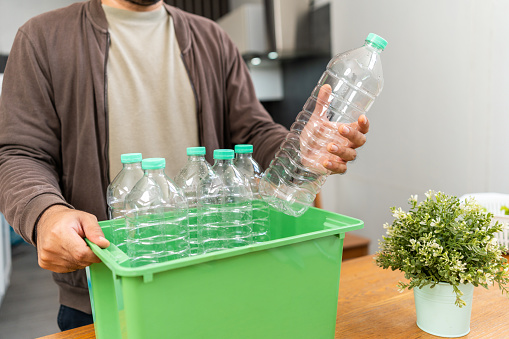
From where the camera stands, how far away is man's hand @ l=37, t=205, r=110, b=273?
0.69 metres

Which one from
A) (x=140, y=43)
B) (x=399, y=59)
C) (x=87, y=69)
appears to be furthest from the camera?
(x=399, y=59)

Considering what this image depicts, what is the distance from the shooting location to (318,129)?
98cm

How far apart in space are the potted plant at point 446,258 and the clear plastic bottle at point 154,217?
439mm

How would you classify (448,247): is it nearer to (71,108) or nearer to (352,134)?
(352,134)

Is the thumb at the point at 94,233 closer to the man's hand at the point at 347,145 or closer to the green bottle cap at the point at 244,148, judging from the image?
the green bottle cap at the point at 244,148

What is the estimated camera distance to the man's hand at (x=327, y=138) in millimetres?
872

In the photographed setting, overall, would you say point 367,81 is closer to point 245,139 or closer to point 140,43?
point 245,139

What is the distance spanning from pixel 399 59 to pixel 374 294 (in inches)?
77.4

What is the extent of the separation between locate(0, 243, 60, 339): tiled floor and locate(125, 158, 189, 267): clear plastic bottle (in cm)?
A: 219

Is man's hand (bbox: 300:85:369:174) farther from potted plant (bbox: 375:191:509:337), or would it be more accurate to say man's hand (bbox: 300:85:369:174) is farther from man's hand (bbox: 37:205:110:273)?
man's hand (bbox: 37:205:110:273)

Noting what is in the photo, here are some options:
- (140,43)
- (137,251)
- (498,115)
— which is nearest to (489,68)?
(498,115)

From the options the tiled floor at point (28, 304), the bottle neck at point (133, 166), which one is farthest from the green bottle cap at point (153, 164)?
the tiled floor at point (28, 304)

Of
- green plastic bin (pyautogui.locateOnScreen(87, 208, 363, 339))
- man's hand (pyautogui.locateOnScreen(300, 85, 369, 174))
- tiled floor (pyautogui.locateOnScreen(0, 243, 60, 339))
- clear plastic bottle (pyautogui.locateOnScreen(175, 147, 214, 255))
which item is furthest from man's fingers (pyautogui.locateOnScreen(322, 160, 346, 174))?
tiled floor (pyautogui.locateOnScreen(0, 243, 60, 339))

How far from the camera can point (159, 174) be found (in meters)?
0.75
